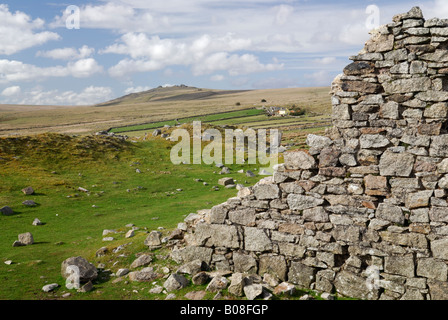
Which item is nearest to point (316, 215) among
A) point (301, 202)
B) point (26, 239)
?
point (301, 202)

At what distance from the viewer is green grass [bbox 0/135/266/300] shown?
1445 cm

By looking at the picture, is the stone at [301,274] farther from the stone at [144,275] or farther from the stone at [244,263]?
the stone at [144,275]

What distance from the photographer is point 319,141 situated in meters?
10.6

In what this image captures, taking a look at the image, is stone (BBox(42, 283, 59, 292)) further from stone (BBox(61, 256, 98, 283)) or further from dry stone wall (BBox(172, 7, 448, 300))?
dry stone wall (BBox(172, 7, 448, 300))

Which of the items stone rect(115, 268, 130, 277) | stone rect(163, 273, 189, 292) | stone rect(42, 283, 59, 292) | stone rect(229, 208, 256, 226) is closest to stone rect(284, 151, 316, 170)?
stone rect(229, 208, 256, 226)

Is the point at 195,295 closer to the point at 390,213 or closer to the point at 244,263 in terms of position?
the point at 244,263

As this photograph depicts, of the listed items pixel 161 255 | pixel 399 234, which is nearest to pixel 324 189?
pixel 399 234

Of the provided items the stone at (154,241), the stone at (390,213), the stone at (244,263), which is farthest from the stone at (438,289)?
the stone at (154,241)

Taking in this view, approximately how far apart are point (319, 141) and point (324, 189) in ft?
4.42

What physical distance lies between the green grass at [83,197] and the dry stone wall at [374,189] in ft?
16.6

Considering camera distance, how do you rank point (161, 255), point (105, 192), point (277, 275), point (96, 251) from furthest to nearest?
point (105, 192) < point (96, 251) < point (161, 255) < point (277, 275)

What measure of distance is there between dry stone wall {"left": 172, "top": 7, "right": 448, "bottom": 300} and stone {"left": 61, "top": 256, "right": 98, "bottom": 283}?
5.13 m

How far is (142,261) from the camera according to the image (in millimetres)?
13141
